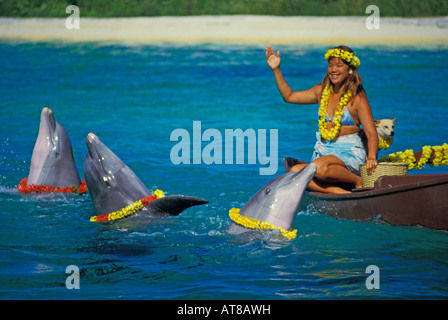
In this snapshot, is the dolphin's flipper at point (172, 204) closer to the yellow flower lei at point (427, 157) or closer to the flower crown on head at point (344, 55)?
the flower crown on head at point (344, 55)

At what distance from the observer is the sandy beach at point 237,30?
24.5 meters

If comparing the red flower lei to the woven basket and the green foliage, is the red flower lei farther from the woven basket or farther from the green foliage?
the green foliage

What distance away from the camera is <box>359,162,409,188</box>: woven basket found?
806 cm

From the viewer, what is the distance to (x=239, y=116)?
1642cm

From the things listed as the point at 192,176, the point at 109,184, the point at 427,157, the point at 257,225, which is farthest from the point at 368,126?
the point at 192,176

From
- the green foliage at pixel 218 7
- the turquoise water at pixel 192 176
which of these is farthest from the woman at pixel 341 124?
the green foliage at pixel 218 7

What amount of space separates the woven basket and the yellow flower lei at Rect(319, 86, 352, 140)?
1.82 ft

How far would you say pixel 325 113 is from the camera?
8.54 m

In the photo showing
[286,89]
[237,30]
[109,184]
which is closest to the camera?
[109,184]

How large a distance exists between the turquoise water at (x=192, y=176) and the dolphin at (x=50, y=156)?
24 centimetres

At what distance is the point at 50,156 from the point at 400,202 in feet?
14.0

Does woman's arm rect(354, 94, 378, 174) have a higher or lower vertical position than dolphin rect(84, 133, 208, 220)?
higher

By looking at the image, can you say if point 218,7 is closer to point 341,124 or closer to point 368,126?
point 341,124

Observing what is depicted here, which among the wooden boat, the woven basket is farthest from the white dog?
the wooden boat
